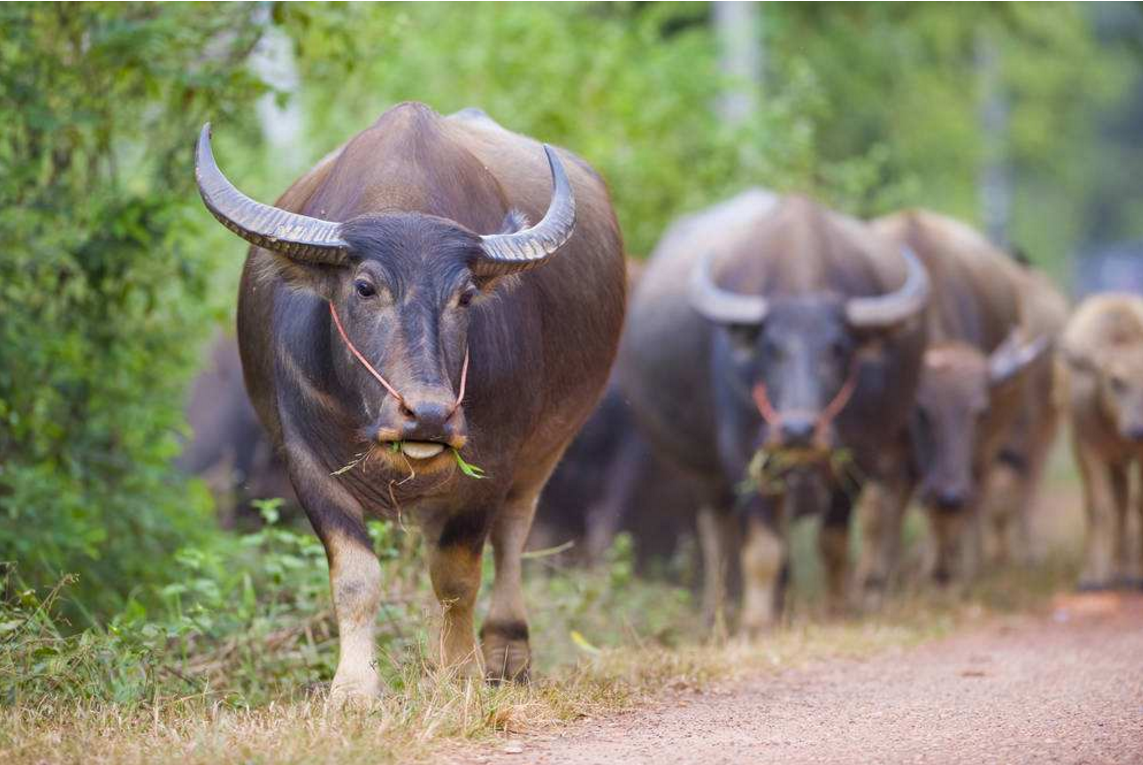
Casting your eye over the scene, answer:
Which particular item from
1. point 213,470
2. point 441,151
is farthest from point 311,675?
point 213,470

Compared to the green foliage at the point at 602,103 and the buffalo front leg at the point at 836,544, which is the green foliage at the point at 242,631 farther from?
the green foliage at the point at 602,103

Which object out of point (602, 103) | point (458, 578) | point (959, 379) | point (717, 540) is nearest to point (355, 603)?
point (458, 578)

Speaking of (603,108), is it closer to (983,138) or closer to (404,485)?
(404,485)

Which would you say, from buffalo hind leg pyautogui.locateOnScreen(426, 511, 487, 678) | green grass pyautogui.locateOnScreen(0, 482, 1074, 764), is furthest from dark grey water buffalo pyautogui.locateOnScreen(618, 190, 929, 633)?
buffalo hind leg pyautogui.locateOnScreen(426, 511, 487, 678)

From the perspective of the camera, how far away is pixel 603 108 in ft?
51.8

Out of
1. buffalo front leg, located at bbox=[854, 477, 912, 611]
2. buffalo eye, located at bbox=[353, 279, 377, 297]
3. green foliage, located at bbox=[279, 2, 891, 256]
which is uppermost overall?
green foliage, located at bbox=[279, 2, 891, 256]

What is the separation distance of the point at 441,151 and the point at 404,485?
52.2 inches

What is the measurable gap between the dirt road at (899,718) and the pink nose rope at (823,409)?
170cm

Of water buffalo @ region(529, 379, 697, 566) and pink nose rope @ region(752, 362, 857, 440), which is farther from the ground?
pink nose rope @ region(752, 362, 857, 440)

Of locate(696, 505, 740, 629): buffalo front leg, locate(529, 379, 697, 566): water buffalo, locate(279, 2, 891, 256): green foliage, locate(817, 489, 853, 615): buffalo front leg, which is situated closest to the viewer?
locate(817, 489, 853, 615): buffalo front leg

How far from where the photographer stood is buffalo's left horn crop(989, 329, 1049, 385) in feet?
42.4

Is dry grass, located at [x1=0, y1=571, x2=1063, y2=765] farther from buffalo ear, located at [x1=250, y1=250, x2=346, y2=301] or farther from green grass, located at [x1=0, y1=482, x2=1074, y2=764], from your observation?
buffalo ear, located at [x1=250, y1=250, x2=346, y2=301]

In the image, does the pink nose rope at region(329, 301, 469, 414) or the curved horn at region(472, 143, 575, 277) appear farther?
the curved horn at region(472, 143, 575, 277)

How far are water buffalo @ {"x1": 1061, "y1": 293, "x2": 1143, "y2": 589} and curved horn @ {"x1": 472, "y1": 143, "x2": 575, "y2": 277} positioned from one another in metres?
6.63
